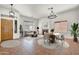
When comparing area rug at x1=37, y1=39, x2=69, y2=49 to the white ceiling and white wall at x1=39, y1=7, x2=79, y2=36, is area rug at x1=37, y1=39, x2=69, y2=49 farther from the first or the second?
the white ceiling

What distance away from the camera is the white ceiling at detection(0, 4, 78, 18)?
1.80 meters

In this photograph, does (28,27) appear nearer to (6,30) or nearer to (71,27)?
(6,30)

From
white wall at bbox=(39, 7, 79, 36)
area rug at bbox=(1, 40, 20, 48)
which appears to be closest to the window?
white wall at bbox=(39, 7, 79, 36)

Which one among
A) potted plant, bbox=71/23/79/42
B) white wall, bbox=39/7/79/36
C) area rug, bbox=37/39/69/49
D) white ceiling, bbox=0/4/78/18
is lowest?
area rug, bbox=37/39/69/49

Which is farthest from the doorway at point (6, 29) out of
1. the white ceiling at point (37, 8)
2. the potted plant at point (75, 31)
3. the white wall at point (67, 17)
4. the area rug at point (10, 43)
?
the potted plant at point (75, 31)

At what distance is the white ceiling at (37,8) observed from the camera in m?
1.80

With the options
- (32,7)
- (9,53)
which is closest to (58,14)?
(32,7)

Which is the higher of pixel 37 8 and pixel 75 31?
pixel 37 8

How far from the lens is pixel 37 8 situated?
1841 mm

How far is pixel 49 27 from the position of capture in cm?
187

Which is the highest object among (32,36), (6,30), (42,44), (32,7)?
(32,7)

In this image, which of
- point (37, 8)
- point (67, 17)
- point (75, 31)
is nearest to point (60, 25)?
point (67, 17)

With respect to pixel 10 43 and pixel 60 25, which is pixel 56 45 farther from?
pixel 10 43
